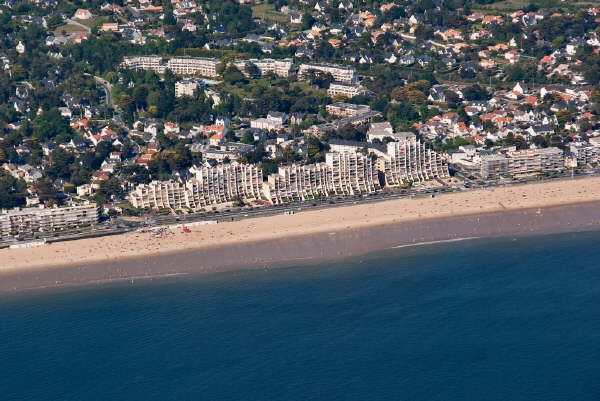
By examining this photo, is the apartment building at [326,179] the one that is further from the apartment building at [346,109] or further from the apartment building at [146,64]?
the apartment building at [146,64]

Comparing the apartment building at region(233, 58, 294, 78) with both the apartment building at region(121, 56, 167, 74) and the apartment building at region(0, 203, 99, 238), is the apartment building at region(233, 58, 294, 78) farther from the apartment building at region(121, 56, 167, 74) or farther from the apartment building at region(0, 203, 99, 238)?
the apartment building at region(0, 203, 99, 238)

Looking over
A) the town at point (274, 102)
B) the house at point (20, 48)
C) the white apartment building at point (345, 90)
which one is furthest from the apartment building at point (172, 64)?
the white apartment building at point (345, 90)

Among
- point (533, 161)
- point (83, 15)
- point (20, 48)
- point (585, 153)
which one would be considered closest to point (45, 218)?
point (533, 161)

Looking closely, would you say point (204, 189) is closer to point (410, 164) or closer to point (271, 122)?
point (410, 164)

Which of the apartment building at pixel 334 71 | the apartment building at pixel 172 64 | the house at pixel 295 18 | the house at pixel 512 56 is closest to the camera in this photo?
the apartment building at pixel 334 71

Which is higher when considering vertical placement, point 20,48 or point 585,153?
point 20,48

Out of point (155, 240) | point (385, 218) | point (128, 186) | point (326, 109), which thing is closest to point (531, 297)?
point (385, 218)
